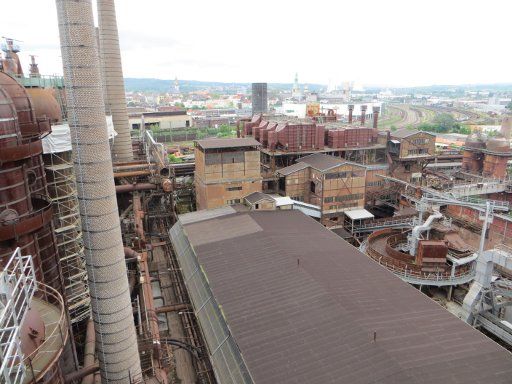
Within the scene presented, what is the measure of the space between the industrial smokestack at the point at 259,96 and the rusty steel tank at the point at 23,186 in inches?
3993

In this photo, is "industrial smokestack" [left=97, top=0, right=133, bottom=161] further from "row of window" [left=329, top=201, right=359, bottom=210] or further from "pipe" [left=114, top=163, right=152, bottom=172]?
"row of window" [left=329, top=201, right=359, bottom=210]

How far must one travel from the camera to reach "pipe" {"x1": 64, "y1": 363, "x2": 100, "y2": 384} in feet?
52.5

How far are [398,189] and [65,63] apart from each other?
134 feet

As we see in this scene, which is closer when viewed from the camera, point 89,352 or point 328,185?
point 89,352

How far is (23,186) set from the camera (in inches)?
625

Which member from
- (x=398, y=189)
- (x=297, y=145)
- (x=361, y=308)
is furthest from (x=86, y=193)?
(x=398, y=189)

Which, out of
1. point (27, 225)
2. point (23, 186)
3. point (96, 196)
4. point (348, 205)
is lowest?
point (348, 205)

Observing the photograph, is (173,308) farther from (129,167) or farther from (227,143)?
(227,143)

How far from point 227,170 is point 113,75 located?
55.1ft

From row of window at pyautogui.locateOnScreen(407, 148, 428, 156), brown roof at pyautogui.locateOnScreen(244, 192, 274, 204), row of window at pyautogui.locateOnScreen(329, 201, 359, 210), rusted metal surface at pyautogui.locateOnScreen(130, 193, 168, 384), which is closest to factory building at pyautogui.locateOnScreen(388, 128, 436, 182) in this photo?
row of window at pyautogui.locateOnScreen(407, 148, 428, 156)

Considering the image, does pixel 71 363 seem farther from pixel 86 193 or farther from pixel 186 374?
pixel 86 193

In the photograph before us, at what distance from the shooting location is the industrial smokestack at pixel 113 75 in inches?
1521

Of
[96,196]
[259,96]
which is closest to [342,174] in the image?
[96,196]

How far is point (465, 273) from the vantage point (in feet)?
97.7
